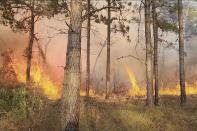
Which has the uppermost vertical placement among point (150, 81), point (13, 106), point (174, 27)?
point (174, 27)

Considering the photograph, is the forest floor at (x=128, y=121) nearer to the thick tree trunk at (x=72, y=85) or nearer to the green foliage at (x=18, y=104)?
the green foliage at (x=18, y=104)

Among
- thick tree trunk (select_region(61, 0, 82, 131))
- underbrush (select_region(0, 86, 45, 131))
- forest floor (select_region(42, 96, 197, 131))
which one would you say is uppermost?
thick tree trunk (select_region(61, 0, 82, 131))

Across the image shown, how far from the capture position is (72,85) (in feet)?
14.3

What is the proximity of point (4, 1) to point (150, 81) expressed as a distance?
837 centimetres

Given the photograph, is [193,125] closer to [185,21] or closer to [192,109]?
[192,109]

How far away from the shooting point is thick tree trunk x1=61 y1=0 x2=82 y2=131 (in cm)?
425

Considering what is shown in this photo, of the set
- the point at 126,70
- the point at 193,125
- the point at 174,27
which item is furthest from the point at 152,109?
the point at 126,70

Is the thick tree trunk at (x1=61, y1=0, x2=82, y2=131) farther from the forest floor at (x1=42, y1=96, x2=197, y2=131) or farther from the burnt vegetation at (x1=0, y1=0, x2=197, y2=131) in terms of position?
the forest floor at (x1=42, y1=96, x2=197, y2=131)

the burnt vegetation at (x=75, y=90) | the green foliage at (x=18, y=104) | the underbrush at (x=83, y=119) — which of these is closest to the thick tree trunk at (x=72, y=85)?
the burnt vegetation at (x=75, y=90)

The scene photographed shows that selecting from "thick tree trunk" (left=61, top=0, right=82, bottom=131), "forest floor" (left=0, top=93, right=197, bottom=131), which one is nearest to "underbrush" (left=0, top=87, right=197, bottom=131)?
"forest floor" (left=0, top=93, right=197, bottom=131)

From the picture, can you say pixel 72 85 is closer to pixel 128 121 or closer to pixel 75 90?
A: pixel 75 90

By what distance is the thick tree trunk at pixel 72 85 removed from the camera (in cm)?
425

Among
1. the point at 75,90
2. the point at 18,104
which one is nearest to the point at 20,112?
the point at 18,104

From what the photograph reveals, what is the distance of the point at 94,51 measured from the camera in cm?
2469
